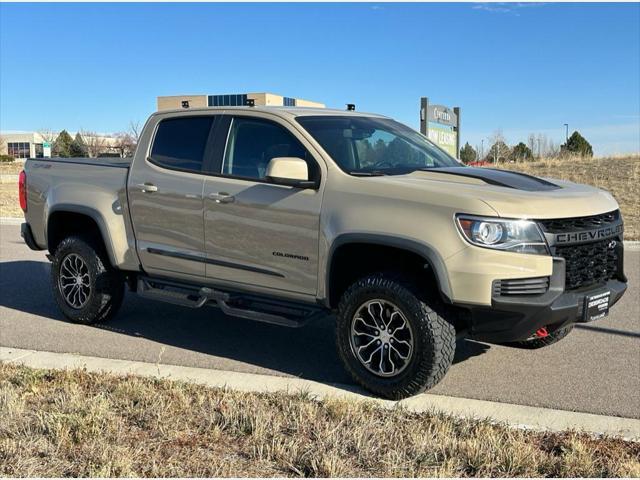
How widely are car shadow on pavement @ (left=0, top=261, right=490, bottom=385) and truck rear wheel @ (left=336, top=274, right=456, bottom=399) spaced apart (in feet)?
1.39

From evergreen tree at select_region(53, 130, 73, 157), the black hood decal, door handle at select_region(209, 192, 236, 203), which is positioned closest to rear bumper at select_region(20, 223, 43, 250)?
door handle at select_region(209, 192, 236, 203)

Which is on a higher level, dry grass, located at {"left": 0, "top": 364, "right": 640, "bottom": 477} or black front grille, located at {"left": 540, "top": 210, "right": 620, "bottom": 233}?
black front grille, located at {"left": 540, "top": 210, "right": 620, "bottom": 233}

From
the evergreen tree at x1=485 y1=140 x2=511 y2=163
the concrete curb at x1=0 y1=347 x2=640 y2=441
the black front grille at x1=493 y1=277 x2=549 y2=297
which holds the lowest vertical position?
the concrete curb at x1=0 y1=347 x2=640 y2=441

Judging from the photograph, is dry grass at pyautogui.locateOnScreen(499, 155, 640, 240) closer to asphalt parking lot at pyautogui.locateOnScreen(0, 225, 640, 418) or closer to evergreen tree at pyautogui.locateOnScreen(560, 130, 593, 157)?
asphalt parking lot at pyautogui.locateOnScreen(0, 225, 640, 418)

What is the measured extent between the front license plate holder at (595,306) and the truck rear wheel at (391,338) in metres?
0.88

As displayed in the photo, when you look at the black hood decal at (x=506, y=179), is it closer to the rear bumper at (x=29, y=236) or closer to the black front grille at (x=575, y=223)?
the black front grille at (x=575, y=223)

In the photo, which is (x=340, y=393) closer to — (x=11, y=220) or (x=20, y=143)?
(x=11, y=220)

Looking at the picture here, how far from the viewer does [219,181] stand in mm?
5625

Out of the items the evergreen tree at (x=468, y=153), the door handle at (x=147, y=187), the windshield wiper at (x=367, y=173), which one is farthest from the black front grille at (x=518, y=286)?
the evergreen tree at (x=468, y=153)

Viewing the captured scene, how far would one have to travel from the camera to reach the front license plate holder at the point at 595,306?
452 centimetres

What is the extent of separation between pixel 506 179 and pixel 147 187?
309 cm

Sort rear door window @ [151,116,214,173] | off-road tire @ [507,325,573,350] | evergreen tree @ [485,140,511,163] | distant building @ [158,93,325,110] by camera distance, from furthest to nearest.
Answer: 1. evergreen tree @ [485,140,511,163]
2. distant building @ [158,93,325,110]
3. rear door window @ [151,116,214,173]
4. off-road tire @ [507,325,573,350]

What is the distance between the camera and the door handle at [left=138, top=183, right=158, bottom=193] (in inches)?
237

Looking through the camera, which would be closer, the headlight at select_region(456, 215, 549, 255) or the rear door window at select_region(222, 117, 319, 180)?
the headlight at select_region(456, 215, 549, 255)
